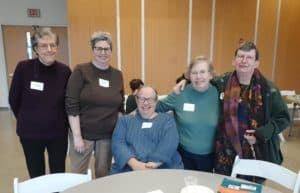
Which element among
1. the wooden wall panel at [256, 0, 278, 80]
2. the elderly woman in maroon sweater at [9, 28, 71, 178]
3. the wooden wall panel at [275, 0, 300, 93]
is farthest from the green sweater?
the wooden wall panel at [275, 0, 300, 93]

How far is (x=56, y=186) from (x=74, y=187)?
13 cm

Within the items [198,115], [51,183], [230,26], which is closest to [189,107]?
[198,115]

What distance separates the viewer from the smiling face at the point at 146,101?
6.79 ft

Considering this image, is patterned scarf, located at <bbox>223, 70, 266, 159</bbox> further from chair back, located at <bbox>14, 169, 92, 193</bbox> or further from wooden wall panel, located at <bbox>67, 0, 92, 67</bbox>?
wooden wall panel, located at <bbox>67, 0, 92, 67</bbox>

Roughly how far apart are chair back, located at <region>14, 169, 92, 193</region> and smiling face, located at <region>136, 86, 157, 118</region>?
67 centimetres

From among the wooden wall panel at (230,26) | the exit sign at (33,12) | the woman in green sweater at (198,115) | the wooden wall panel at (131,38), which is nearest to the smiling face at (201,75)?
the woman in green sweater at (198,115)

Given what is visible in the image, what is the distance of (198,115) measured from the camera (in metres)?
2.02

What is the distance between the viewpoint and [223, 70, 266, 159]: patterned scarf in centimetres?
193

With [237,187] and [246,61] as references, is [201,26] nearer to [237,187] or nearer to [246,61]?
[246,61]

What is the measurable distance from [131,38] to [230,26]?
1.95m

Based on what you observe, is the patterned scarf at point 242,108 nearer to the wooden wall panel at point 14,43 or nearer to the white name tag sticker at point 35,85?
the white name tag sticker at point 35,85

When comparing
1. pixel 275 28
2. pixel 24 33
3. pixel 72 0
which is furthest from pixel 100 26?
pixel 275 28

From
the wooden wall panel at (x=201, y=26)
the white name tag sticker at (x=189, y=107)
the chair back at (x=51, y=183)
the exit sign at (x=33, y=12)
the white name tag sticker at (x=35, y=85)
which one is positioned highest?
the exit sign at (x=33, y=12)

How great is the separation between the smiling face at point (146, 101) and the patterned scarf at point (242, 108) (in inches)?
20.6
